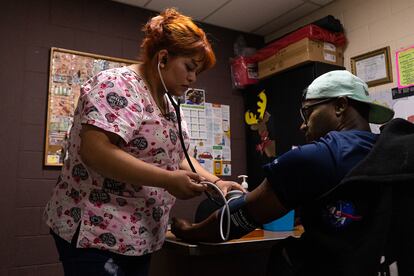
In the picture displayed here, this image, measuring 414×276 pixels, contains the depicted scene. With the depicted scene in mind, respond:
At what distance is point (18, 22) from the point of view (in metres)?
2.42

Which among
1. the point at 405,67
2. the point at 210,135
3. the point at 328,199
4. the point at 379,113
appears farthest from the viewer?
the point at 210,135

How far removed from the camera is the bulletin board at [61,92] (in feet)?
7.98

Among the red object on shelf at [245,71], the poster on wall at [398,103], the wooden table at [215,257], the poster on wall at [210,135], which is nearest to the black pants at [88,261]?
the wooden table at [215,257]

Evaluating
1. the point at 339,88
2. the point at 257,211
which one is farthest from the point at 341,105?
the point at 257,211

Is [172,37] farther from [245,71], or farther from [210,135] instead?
[245,71]

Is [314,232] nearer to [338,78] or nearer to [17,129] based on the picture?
[338,78]

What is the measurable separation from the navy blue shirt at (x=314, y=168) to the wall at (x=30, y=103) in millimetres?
1945

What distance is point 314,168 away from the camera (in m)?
0.88

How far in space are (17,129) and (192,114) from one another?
1321mm

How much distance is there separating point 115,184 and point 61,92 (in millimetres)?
1717

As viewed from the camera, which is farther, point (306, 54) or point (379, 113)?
point (306, 54)

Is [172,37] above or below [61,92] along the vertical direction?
below

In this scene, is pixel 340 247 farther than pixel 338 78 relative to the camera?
No

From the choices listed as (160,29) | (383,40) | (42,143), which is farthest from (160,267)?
(383,40)
